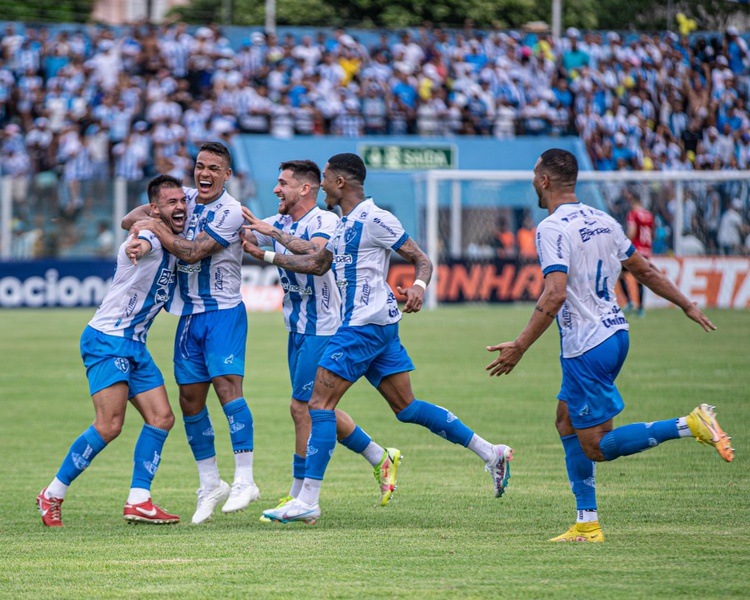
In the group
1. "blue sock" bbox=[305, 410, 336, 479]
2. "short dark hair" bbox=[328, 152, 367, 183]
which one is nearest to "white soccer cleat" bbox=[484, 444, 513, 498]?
"blue sock" bbox=[305, 410, 336, 479]

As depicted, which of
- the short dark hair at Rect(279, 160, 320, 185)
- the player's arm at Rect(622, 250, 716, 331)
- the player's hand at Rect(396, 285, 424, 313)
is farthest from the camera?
the short dark hair at Rect(279, 160, 320, 185)

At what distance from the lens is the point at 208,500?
784 centimetres

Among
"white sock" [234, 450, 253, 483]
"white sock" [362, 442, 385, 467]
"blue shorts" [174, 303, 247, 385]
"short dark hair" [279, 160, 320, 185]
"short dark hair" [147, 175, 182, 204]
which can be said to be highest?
"short dark hair" [279, 160, 320, 185]

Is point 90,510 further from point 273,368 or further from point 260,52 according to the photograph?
point 260,52

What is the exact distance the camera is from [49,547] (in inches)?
261

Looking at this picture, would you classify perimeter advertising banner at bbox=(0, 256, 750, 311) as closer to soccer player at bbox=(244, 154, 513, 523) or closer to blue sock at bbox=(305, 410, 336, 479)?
soccer player at bbox=(244, 154, 513, 523)

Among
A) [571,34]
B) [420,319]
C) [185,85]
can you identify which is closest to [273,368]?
[420,319]

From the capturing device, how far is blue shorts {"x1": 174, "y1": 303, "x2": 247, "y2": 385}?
26.1ft

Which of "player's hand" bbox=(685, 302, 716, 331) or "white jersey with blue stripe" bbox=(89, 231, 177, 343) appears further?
"white jersey with blue stripe" bbox=(89, 231, 177, 343)

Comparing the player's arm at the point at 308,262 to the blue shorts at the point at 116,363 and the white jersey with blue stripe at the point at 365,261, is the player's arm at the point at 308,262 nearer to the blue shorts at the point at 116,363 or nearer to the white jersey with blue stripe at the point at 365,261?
the white jersey with blue stripe at the point at 365,261

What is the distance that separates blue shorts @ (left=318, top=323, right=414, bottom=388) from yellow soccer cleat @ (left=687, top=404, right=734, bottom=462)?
7.03 feet

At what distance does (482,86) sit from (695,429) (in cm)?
3038

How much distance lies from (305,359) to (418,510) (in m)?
1.34

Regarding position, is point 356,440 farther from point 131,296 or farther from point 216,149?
point 216,149
